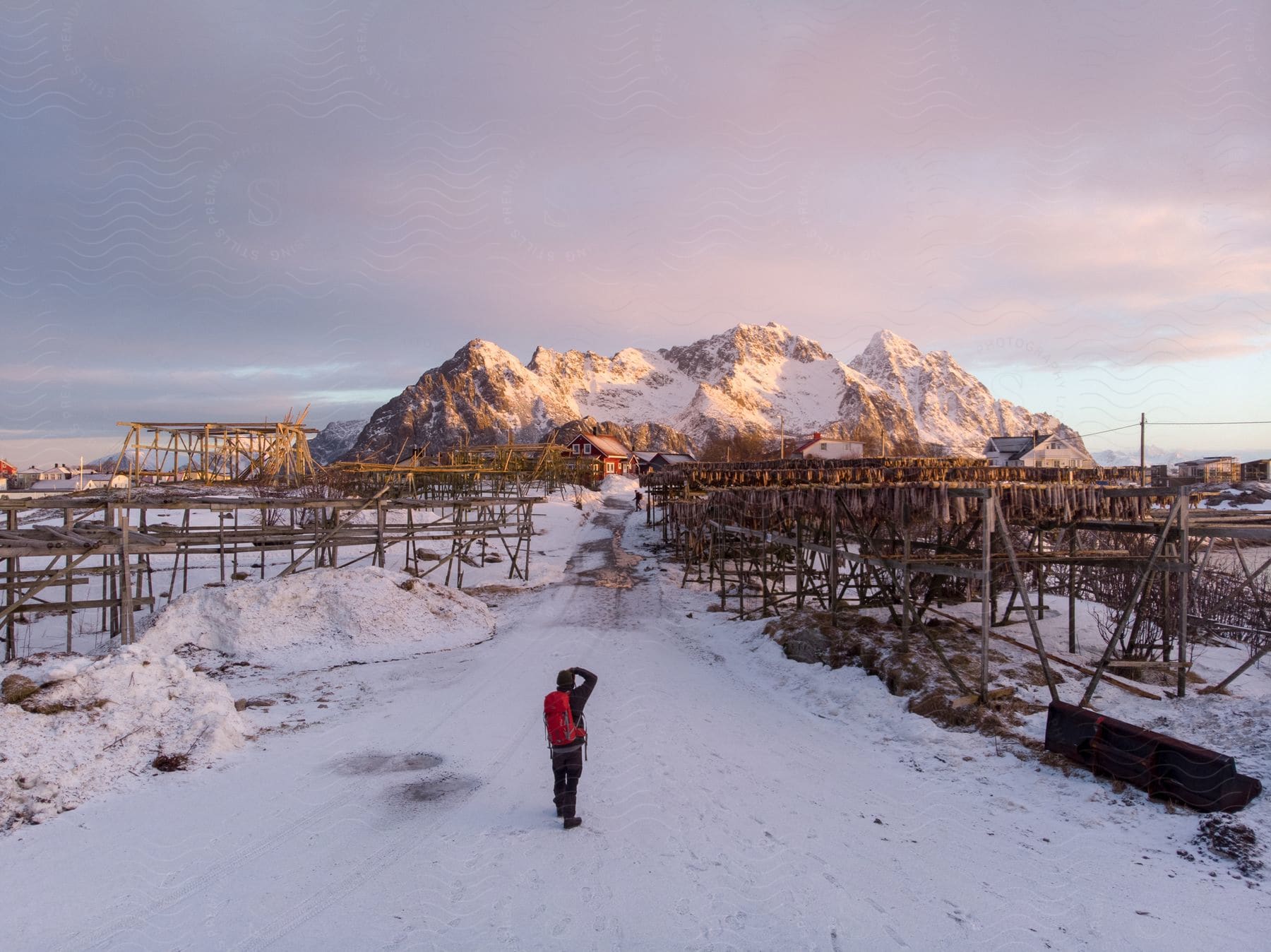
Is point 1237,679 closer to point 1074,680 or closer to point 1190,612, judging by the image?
point 1074,680

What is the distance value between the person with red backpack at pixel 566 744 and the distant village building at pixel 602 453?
68.9 metres

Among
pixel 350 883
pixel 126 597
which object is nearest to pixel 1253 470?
pixel 350 883

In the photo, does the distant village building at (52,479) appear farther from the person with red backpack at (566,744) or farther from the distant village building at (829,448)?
the distant village building at (829,448)

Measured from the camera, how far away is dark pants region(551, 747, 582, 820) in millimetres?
6469

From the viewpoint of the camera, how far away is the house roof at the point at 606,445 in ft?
268

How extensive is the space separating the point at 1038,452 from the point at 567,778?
57584 millimetres

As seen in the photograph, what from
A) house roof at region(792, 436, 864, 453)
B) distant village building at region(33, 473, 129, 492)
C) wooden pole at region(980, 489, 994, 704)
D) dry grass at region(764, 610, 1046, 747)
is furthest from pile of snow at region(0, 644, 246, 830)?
house roof at region(792, 436, 864, 453)

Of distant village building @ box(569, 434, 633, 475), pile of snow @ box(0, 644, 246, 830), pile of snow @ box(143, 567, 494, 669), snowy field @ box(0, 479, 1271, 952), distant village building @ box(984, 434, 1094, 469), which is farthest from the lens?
distant village building @ box(569, 434, 633, 475)

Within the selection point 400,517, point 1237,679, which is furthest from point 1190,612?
point 400,517

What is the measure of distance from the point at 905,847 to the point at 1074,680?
7220mm

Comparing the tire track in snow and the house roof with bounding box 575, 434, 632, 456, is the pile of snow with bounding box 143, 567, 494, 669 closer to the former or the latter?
the tire track in snow

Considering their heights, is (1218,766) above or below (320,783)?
above

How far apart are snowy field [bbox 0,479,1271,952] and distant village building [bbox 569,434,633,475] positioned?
65805 mm

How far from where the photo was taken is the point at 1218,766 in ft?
22.2
